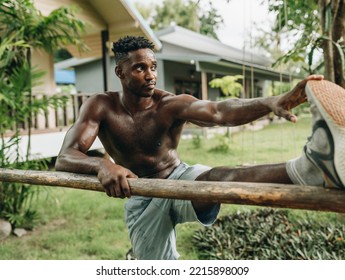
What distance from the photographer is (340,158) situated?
1.20m

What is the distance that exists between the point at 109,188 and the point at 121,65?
0.77m

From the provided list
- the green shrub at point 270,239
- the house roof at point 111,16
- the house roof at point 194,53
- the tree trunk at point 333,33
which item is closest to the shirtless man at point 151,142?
the green shrub at point 270,239

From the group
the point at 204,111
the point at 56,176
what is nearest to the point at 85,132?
the point at 56,176

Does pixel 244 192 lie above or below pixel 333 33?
below

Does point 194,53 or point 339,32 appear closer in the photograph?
point 339,32

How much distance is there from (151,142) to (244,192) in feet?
3.03

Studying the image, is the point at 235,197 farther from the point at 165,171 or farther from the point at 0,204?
the point at 0,204

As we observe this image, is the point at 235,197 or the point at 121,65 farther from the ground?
the point at 121,65

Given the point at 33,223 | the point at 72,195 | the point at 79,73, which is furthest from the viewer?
the point at 79,73

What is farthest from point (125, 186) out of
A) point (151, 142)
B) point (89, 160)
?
point (151, 142)

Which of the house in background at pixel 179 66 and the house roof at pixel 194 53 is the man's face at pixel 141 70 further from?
the house in background at pixel 179 66

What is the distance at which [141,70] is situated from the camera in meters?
2.02

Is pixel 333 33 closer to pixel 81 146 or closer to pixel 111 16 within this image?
pixel 81 146

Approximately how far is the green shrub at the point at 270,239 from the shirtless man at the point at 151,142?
183cm
